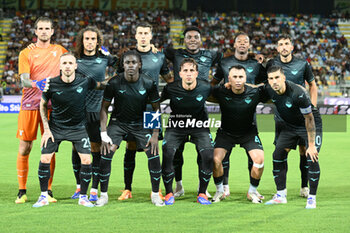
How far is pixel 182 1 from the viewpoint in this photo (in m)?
38.5

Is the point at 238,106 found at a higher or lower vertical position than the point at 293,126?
higher

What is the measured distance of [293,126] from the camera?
22.3ft

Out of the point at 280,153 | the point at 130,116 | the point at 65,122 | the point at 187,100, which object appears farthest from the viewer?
the point at 280,153

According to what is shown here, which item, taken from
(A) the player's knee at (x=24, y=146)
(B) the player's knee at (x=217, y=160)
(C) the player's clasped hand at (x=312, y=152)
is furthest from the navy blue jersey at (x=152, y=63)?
(C) the player's clasped hand at (x=312, y=152)

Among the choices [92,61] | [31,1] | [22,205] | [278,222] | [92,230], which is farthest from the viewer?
[31,1]

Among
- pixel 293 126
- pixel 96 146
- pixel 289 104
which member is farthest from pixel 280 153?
pixel 96 146

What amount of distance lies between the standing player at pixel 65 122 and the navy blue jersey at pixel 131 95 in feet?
1.16

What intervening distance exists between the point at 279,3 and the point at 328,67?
982cm

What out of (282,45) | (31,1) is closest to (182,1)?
(31,1)

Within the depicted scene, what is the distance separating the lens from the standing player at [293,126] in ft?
21.1

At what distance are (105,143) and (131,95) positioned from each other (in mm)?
684

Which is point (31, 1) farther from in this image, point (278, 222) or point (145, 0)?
point (278, 222)

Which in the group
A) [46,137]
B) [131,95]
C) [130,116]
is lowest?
[46,137]

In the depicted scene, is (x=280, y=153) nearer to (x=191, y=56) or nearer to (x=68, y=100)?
(x=191, y=56)
